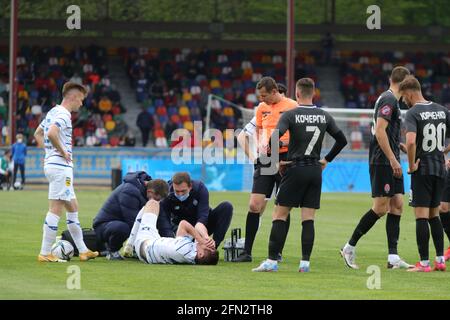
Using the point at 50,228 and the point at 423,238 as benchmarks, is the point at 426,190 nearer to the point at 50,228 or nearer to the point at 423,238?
the point at 423,238

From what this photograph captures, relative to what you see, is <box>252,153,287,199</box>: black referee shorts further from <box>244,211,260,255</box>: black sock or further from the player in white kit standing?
the player in white kit standing

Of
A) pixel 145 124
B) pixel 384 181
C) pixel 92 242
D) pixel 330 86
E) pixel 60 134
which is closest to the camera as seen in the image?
pixel 60 134

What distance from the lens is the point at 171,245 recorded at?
12953 mm

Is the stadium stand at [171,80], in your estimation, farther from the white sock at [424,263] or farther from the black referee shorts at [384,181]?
the white sock at [424,263]

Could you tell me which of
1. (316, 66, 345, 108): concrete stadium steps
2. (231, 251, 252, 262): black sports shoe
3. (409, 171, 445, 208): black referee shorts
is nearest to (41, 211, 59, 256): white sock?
(231, 251, 252, 262): black sports shoe

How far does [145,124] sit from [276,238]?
30655 millimetres

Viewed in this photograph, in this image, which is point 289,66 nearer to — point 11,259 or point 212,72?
point 212,72

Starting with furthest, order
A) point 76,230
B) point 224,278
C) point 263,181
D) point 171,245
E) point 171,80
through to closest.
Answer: point 171,80
point 263,181
point 76,230
point 171,245
point 224,278

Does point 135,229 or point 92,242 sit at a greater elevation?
point 135,229

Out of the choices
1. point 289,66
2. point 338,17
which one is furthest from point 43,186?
point 338,17

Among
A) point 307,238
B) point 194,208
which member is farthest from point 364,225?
point 194,208

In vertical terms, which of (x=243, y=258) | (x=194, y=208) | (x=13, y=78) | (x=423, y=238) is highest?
(x=13, y=78)

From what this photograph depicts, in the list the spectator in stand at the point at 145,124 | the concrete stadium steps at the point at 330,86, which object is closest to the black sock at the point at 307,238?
the spectator in stand at the point at 145,124

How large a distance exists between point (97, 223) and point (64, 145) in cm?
132
